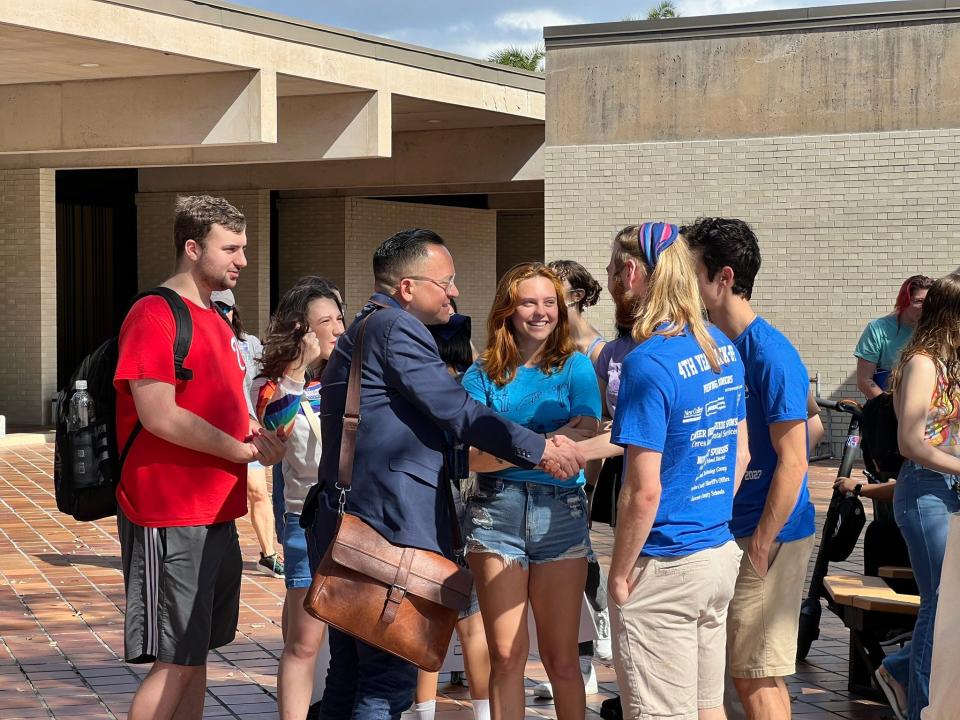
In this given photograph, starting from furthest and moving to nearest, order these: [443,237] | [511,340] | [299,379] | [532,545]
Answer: [443,237] → [299,379] → [511,340] → [532,545]

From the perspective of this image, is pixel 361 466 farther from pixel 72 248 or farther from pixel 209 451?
pixel 72 248

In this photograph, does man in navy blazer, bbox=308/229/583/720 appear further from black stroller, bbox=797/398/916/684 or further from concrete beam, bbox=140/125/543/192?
concrete beam, bbox=140/125/543/192

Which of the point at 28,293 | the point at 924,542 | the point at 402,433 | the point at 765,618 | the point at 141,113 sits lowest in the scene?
the point at 765,618

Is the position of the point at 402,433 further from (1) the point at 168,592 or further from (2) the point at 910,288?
(2) the point at 910,288

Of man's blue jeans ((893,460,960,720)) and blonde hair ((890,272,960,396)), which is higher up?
blonde hair ((890,272,960,396))

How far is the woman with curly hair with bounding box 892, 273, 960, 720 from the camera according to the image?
4883 millimetres

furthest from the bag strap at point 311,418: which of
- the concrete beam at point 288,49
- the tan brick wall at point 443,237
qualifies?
the tan brick wall at point 443,237

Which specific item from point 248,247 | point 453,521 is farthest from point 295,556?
point 248,247

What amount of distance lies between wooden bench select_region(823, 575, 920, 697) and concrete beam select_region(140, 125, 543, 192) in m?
16.0

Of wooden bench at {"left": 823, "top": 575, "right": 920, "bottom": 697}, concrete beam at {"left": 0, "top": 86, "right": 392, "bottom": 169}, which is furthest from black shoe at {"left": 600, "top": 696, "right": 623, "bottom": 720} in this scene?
concrete beam at {"left": 0, "top": 86, "right": 392, "bottom": 169}

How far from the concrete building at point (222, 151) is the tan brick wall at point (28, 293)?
0.03m

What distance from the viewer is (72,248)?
2514cm

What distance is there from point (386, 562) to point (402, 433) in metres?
0.39

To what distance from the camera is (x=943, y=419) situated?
5.00 m
